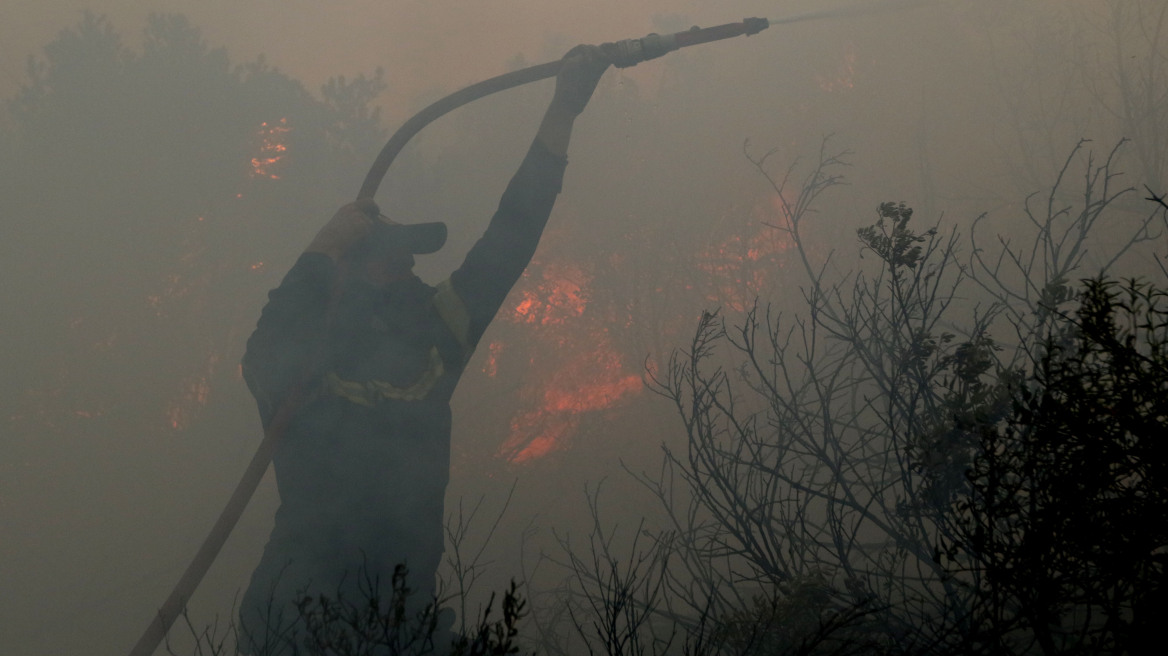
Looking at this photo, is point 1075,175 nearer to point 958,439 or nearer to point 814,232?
point 814,232

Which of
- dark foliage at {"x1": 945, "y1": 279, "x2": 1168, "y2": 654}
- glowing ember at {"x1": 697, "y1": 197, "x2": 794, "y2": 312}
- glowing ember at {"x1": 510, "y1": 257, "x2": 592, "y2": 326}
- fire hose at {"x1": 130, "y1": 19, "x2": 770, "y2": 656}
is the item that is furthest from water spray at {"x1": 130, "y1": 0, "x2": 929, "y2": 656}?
glowing ember at {"x1": 510, "y1": 257, "x2": 592, "y2": 326}

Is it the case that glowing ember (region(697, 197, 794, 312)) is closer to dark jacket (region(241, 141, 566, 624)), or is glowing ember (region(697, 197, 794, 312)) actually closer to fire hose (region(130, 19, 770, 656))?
fire hose (region(130, 19, 770, 656))

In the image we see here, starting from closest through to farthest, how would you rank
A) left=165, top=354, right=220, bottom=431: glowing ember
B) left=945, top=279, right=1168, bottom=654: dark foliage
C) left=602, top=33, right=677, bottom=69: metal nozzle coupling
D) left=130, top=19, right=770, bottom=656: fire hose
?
left=945, top=279, right=1168, bottom=654: dark foliage → left=130, top=19, right=770, bottom=656: fire hose → left=602, top=33, right=677, bottom=69: metal nozzle coupling → left=165, top=354, right=220, bottom=431: glowing ember

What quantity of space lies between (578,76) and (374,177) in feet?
4.53

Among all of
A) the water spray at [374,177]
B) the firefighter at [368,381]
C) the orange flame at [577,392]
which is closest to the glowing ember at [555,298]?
the orange flame at [577,392]

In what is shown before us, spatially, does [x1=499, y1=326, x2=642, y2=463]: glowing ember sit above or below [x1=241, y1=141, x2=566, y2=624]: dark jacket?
above

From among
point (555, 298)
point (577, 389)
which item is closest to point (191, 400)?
point (577, 389)

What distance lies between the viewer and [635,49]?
4.18m

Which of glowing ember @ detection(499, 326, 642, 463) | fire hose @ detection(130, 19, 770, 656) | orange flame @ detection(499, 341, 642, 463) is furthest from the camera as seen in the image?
glowing ember @ detection(499, 326, 642, 463)

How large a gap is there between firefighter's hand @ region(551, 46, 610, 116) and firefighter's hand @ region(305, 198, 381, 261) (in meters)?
1.23

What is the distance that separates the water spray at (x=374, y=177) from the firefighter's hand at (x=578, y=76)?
0.34ft

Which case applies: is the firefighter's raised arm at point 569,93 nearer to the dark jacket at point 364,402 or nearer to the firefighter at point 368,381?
the firefighter at point 368,381

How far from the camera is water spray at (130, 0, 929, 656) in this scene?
3.33 meters

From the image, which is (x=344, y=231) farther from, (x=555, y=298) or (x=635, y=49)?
(x=555, y=298)
